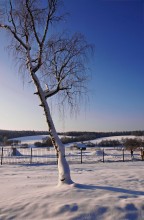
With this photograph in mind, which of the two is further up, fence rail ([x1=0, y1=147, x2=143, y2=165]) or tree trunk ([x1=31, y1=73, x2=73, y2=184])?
tree trunk ([x1=31, y1=73, x2=73, y2=184])

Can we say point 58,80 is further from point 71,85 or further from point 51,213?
point 51,213

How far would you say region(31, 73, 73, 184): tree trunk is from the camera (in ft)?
29.5

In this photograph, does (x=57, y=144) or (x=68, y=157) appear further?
(x=68, y=157)

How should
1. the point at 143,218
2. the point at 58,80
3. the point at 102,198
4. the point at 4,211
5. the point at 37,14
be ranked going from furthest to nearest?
1. the point at 58,80
2. the point at 37,14
3. the point at 102,198
4. the point at 4,211
5. the point at 143,218

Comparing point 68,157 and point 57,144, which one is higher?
point 57,144

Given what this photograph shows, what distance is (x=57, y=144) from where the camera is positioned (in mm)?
9469

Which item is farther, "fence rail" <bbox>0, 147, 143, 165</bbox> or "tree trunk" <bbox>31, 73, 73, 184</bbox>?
"fence rail" <bbox>0, 147, 143, 165</bbox>

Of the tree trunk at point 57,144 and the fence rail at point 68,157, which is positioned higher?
the tree trunk at point 57,144

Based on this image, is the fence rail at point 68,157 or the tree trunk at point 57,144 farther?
the fence rail at point 68,157

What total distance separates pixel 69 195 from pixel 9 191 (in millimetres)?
2595

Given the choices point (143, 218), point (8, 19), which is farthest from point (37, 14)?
point (143, 218)

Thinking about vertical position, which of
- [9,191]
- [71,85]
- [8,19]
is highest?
[8,19]

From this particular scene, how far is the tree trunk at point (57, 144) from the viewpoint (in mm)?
8977

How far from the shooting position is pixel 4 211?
614 centimetres
